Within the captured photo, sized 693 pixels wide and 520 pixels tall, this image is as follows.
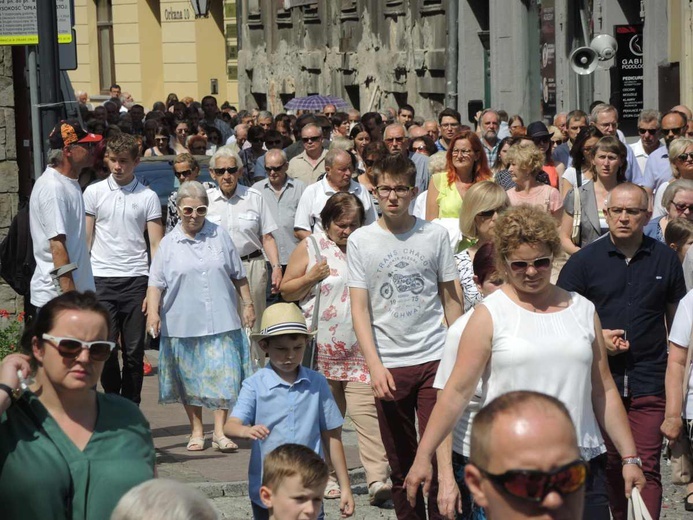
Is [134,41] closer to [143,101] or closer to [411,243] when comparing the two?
[143,101]

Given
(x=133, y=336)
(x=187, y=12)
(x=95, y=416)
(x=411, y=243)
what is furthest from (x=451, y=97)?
(x=95, y=416)

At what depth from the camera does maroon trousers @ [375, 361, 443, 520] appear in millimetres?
7180

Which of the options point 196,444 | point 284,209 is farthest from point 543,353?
point 284,209

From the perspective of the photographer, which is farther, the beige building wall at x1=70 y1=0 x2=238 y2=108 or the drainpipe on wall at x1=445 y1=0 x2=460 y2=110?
the beige building wall at x1=70 y1=0 x2=238 y2=108

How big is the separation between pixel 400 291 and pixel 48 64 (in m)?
4.27

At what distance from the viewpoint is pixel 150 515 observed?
3.74 meters

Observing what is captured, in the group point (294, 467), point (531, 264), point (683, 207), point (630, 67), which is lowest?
point (294, 467)

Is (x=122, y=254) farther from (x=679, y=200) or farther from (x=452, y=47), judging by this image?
(x=452, y=47)

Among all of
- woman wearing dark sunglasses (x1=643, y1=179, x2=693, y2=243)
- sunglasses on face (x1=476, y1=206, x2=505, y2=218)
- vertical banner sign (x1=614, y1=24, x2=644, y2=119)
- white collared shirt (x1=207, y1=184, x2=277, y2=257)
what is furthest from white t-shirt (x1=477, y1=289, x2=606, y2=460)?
vertical banner sign (x1=614, y1=24, x2=644, y2=119)

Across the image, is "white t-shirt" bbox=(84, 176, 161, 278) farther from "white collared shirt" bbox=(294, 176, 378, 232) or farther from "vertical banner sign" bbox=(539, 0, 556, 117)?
"vertical banner sign" bbox=(539, 0, 556, 117)

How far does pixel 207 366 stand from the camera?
31.2ft

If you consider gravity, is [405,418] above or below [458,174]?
below

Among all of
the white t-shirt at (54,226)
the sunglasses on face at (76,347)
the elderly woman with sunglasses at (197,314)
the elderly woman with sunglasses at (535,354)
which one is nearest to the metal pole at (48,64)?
the elderly woman with sunglasses at (197,314)

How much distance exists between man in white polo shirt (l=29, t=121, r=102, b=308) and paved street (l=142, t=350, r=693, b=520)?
1.27 metres
